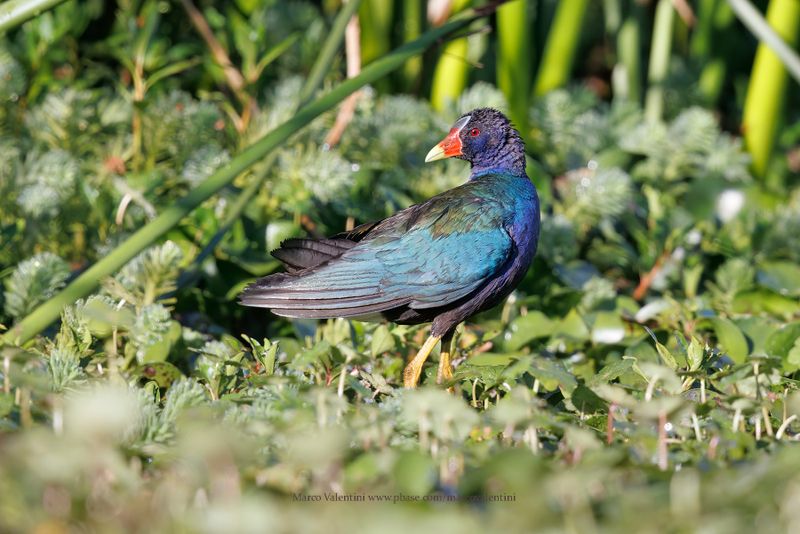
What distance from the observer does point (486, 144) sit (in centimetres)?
294

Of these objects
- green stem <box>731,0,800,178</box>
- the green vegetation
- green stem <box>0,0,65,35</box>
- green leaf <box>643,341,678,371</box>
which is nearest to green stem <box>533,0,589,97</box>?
the green vegetation

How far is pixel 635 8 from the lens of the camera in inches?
172

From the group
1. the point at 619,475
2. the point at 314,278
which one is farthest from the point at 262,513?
the point at 314,278

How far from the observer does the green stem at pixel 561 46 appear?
404 cm

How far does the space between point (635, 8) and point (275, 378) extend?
3.00m

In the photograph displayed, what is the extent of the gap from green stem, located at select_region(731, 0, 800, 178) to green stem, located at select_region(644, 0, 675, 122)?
1.16 feet

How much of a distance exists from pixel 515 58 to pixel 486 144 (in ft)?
3.67

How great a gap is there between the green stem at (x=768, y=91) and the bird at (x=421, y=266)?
169 centimetres

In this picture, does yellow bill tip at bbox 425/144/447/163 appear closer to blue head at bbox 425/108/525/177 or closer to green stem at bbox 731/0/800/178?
blue head at bbox 425/108/525/177

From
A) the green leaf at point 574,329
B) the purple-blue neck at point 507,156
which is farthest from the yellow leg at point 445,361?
the purple-blue neck at point 507,156

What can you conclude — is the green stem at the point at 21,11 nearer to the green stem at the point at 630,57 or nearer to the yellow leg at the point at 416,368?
the yellow leg at the point at 416,368

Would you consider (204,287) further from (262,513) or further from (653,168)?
(262,513)

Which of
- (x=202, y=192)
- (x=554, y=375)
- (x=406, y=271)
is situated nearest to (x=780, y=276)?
(x=406, y=271)

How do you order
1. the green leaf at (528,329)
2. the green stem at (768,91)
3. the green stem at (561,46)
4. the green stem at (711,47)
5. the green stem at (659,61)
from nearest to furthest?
the green leaf at (528,329) < the green stem at (768,91) < the green stem at (561,46) < the green stem at (659,61) < the green stem at (711,47)
